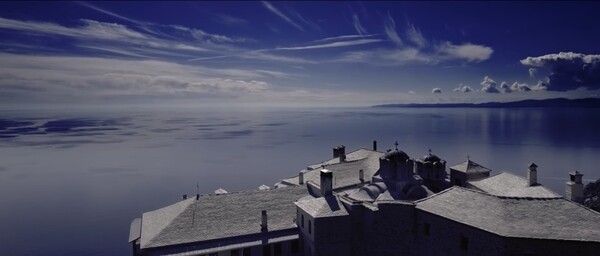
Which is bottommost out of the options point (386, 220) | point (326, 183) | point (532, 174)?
point (386, 220)

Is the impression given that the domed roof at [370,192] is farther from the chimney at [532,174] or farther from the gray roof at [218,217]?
the chimney at [532,174]

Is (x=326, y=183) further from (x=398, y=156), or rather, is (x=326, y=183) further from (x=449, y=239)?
(x=449, y=239)

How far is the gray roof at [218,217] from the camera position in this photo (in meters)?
30.1

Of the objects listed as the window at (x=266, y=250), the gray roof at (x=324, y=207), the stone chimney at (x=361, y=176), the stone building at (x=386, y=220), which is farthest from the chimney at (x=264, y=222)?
the stone chimney at (x=361, y=176)

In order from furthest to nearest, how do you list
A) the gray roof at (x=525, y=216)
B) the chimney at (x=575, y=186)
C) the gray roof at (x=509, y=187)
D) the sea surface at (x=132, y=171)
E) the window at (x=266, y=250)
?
the sea surface at (x=132, y=171) → the chimney at (x=575, y=186) → the gray roof at (x=509, y=187) → the window at (x=266, y=250) → the gray roof at (x=525, y=216)

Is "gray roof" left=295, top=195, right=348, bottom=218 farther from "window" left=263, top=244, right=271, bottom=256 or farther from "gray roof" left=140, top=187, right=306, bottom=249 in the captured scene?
"window" left=263, top=244, right=271, bottom=256

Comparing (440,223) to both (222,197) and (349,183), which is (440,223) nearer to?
(349,183)

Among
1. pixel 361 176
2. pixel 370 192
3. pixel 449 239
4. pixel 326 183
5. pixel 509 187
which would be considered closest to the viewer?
pixel 449 239

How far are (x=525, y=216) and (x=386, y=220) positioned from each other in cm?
907

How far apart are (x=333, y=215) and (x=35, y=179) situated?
9719 cm

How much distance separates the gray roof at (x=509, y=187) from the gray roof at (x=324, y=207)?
15441mm

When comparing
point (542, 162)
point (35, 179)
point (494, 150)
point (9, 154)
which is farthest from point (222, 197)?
point (9, 154)

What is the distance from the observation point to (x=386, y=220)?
1123 inches

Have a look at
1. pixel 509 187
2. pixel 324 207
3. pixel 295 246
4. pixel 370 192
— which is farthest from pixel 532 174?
pixel 295 246
